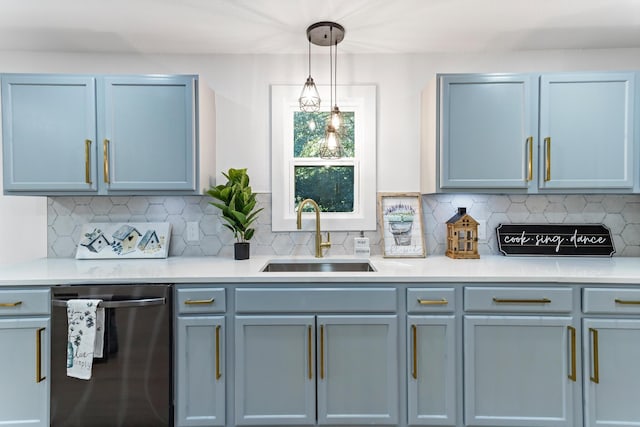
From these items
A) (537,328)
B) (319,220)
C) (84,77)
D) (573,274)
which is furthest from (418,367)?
(84,77)

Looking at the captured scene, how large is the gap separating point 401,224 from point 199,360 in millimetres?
1499

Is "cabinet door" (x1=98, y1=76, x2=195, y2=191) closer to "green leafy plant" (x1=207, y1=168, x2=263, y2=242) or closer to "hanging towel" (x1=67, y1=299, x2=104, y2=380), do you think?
"green leafy plant" (x1=207, y1=168, x2=263, y2=242)

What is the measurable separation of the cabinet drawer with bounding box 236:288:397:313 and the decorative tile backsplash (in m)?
0.70

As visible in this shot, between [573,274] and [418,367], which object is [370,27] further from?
[418,367]

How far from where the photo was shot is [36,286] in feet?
5.34

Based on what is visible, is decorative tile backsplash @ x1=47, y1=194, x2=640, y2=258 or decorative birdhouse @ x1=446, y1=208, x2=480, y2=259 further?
decorative tile backsplash @ x1=47, y1=194, x2=640, y2=258

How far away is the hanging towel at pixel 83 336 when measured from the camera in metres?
1.58

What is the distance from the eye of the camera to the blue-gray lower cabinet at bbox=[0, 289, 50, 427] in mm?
1620

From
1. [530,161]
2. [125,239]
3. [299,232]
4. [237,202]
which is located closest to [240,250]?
[237,202]

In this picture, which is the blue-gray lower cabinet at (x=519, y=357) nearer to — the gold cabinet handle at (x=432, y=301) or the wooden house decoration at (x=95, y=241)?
the gold cabinet handle at (x=432, y=301)

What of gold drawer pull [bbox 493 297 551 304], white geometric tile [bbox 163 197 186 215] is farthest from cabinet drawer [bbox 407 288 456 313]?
white geometric tile [bbox 163 197 186 215]

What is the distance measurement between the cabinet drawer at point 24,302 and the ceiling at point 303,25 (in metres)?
1.55

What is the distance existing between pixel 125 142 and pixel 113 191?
31cm

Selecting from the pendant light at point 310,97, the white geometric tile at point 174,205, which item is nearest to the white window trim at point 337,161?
the pendant light at point 310,97
